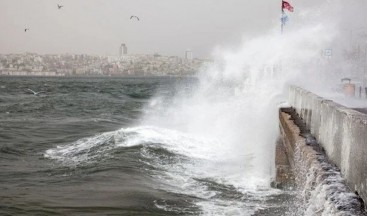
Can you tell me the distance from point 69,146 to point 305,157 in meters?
10.6

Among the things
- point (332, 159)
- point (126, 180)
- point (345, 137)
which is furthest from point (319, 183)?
point (126, 180)

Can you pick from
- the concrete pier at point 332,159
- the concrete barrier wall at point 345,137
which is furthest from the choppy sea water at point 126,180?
the concrete barrier wall at point 345,137

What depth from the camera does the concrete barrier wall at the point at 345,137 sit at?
3661mm

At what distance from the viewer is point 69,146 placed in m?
14.5

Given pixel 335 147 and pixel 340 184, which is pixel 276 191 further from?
pixel 340 184

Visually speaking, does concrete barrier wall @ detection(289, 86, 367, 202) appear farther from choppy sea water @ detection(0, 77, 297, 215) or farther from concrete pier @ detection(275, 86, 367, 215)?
choppy sea water @ detection(0, 77, 297, 215)

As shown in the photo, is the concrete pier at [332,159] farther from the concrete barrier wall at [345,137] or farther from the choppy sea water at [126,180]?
the choppy sea water at [126,180]

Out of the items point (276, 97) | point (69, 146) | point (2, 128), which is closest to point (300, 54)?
point (276, 97)

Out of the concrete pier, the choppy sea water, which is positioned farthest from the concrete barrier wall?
the choppy sea water

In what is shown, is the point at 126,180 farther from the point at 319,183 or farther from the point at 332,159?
the point at 319,183

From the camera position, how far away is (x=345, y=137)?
4.31 metres

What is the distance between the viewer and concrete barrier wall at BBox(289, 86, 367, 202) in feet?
12.0

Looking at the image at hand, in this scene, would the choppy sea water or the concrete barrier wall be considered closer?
the concrete barrier wall

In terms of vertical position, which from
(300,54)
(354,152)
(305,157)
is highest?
(300,54)
